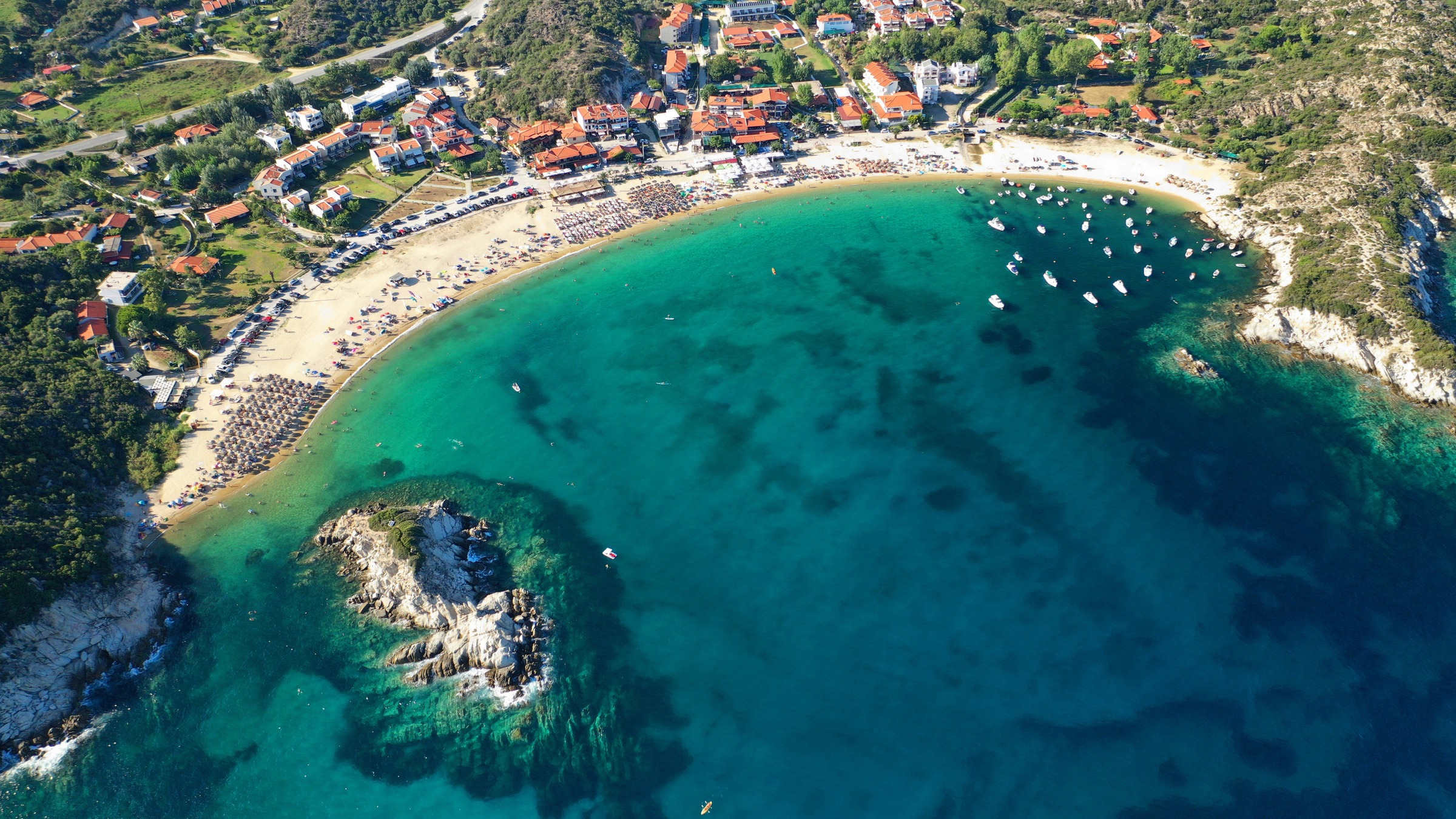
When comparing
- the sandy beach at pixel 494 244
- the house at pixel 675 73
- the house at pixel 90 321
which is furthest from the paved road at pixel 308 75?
the sandy beach at pixel 494 244

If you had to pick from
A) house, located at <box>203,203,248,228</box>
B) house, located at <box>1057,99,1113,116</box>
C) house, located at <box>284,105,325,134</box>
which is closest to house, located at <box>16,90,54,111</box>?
house, located at <box>284,105,325,134</box>

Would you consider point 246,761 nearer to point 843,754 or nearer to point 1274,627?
point 843,754

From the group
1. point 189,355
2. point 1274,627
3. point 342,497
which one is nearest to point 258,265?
point 189,355

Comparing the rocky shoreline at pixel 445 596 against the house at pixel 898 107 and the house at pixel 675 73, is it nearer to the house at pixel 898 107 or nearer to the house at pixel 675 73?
the house at pixel 898 107

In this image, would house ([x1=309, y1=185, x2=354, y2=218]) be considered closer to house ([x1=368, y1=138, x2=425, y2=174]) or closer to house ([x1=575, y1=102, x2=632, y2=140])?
house ([x1=368, y1=138, x2=425, y2=174])

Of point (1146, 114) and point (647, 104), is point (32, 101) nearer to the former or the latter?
point (647, 104)
